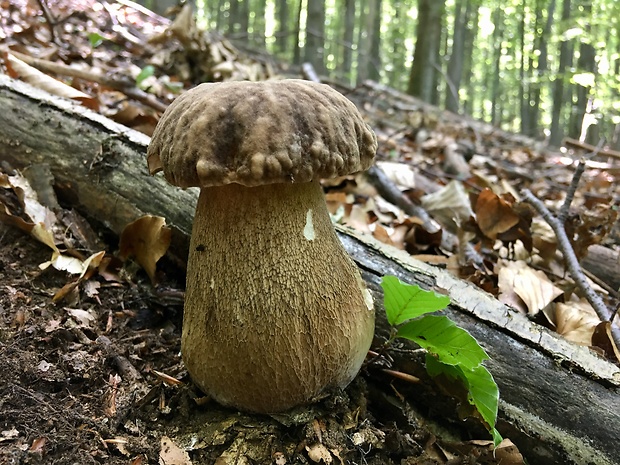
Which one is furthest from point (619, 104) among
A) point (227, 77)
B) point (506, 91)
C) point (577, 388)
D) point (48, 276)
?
point (506, 91)

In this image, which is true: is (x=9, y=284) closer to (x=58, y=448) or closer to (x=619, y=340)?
(x=58, y=448)

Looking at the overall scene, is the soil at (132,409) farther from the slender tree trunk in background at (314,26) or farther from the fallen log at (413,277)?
the slender tree trunk in background at (314,26)

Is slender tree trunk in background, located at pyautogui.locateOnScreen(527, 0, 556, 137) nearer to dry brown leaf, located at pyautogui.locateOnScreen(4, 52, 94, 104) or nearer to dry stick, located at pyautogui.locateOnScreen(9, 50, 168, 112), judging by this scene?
dry stick, located at pyautogui.locateOnScreen(9, 50, 168, 112)

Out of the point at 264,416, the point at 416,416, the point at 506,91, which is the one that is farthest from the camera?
the point at 506,91

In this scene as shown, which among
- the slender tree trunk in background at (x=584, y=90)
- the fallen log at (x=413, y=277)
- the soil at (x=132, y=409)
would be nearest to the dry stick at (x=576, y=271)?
the fallen log at (x=413, y=277)

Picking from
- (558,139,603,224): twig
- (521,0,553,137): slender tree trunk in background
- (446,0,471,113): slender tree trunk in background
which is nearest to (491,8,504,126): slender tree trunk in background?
(521,0,553,137): slender tree trunk in background

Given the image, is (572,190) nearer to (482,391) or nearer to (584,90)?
(482,391)
